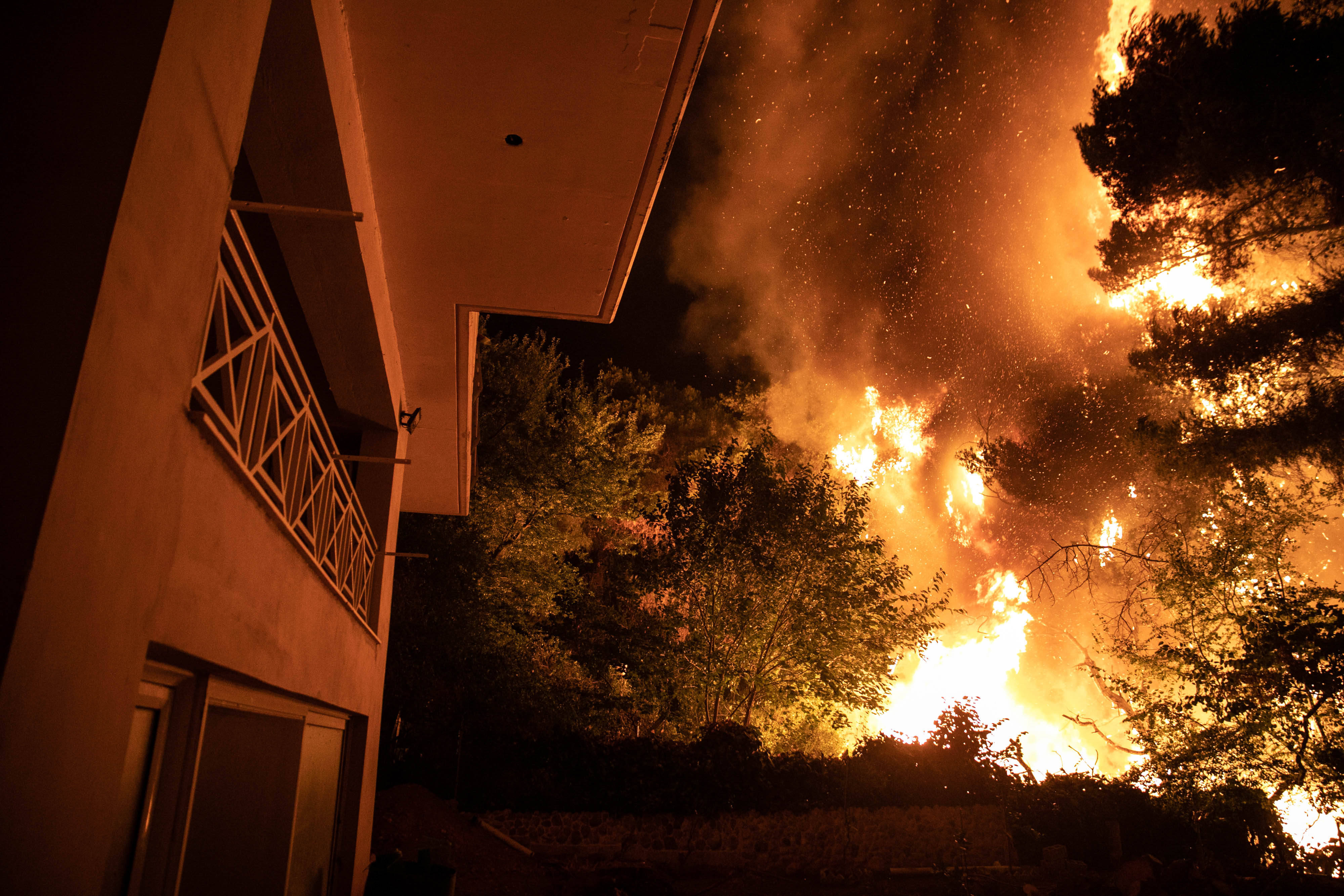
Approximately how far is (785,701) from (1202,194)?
44.3 ft

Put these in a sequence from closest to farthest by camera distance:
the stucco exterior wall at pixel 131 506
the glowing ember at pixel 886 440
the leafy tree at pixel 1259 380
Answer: the stucco exterior wall at pixel 131 506
the leafy tree at pixel 1259 380
the glowing ember at pixel 886 440

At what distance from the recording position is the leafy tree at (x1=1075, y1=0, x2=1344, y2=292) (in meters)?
12.8

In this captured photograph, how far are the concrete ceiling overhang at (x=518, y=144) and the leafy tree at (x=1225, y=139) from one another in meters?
13.4

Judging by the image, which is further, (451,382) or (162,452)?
(451,382)

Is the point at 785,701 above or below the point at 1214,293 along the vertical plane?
below

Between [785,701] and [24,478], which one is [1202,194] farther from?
[24,478]

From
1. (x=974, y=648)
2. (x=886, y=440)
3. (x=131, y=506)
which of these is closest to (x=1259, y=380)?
(x=131, y=506)

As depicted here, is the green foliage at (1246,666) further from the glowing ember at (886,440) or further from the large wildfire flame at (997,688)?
the glowing ember at (886,440)

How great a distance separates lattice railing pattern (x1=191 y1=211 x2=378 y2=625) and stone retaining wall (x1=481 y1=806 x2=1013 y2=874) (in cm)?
745

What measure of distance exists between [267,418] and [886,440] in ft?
106

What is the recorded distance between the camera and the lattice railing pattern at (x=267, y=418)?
290 centimetres

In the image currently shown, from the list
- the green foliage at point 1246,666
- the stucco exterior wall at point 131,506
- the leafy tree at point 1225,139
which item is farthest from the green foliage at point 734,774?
the stucco exterior wall at point 131,506

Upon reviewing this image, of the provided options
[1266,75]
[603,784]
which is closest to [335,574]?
[603,784]

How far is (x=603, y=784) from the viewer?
1295 cm
